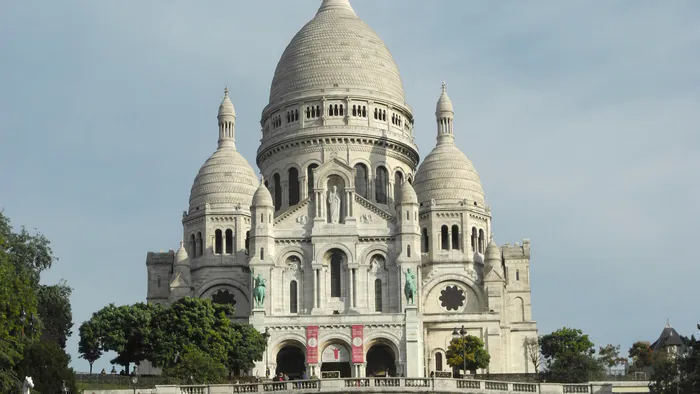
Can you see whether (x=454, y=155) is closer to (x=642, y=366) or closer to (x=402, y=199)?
(x=402, y=199)

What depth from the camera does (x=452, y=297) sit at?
414ft

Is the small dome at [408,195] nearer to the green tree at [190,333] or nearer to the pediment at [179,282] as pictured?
the pediment at [179,282]

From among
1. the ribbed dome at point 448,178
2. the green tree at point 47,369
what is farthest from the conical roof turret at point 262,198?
the green tree at point 47,369

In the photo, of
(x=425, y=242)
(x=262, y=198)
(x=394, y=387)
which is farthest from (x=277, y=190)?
(x=394, y=387)

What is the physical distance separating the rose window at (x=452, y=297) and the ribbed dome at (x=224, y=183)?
56.3 feet

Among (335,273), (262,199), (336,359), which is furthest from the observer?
(335,273)

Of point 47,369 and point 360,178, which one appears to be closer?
point 47,369

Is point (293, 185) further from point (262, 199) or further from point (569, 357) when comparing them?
point (569, 357)

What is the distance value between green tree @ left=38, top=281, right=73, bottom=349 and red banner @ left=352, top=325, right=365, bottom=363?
21904 mm

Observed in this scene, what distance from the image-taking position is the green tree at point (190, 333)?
9944 centimetres

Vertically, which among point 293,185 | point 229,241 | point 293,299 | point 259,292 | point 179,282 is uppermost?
point 293,185

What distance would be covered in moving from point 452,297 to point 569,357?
2862 cm

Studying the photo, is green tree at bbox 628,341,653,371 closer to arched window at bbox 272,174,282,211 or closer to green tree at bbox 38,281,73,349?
arched window at bbox 272,174,282,211

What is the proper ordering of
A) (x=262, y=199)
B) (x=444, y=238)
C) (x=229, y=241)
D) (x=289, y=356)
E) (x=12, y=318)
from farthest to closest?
(x=229, y=241) → (x=444, y=238) → (x=262, y=199) → (x=289, y=356) → (x=12, y=318)
